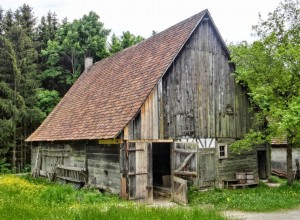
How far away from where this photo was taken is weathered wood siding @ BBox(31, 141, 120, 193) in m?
15.1

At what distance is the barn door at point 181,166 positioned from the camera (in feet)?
48.5

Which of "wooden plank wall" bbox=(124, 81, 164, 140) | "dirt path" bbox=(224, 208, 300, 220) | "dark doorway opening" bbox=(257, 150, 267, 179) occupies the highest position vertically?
"wooden plank wall" bbox=(124, 81, 164, 140)

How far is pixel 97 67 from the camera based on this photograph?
25969mm

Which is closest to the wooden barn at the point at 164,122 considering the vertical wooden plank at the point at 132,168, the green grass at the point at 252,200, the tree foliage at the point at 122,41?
the vertical wooden plank at the point at 132,168

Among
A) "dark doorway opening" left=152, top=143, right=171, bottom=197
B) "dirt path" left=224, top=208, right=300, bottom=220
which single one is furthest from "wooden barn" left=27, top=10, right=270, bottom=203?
"dirt path" left=224, top=208, right=300, bottom=220

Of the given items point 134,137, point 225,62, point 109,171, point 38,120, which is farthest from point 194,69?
point 38,120

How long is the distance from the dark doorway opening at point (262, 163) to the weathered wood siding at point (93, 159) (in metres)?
9.98

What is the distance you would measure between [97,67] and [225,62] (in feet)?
35.9

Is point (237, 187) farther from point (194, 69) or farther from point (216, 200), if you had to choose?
point (194, 69)

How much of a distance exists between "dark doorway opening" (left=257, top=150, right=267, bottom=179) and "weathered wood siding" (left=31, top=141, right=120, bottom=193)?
9.98m

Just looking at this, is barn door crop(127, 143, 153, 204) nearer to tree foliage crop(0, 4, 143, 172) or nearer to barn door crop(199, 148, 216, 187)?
barn door crop(199, 148, 216, 187)

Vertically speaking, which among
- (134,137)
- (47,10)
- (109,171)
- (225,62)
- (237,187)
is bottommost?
(237,187)

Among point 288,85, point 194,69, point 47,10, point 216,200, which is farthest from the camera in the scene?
point 47,10

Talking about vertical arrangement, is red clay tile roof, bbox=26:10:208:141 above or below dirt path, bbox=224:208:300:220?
above
